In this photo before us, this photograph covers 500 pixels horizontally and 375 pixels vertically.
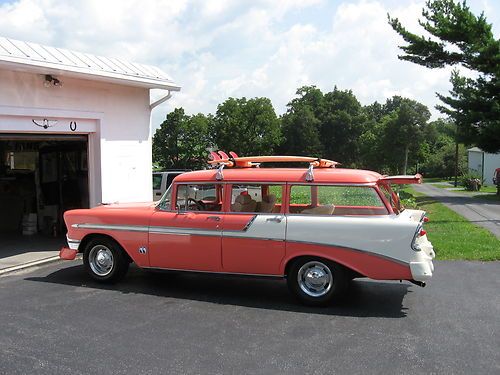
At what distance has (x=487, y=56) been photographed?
2444 cm

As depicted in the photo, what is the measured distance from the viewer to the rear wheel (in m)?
7.21

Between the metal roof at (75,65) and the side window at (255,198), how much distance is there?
428cm

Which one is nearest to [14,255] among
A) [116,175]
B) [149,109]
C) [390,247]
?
[116,175]

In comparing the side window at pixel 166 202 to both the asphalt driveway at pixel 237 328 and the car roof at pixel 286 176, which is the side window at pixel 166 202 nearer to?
the car roof at pixel 286 176

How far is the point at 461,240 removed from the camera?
454 inches

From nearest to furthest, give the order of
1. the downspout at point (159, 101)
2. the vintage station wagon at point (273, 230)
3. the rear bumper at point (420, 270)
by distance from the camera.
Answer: the rear bumper at point (420, 270) → the vintage station wagon at point (273, 230) → the downspout at point (159, 101)

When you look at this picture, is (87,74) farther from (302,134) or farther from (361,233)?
(302,134)

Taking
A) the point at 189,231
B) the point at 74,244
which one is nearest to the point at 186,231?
the point at 189,231

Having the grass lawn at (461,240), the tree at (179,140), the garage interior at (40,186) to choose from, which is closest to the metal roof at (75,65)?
the garage interior at (40,186)

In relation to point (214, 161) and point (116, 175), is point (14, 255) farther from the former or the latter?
point (214, 161)

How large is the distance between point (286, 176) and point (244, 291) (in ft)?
5.51

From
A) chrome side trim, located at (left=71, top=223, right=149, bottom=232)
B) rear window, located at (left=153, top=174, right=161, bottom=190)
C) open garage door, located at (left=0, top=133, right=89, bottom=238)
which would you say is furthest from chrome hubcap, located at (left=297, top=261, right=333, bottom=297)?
rear window, located at (left=153, top=174, right=161, bottom=190)

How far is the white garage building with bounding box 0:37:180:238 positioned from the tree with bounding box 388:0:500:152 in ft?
60.5

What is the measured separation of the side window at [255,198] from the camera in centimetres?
668
